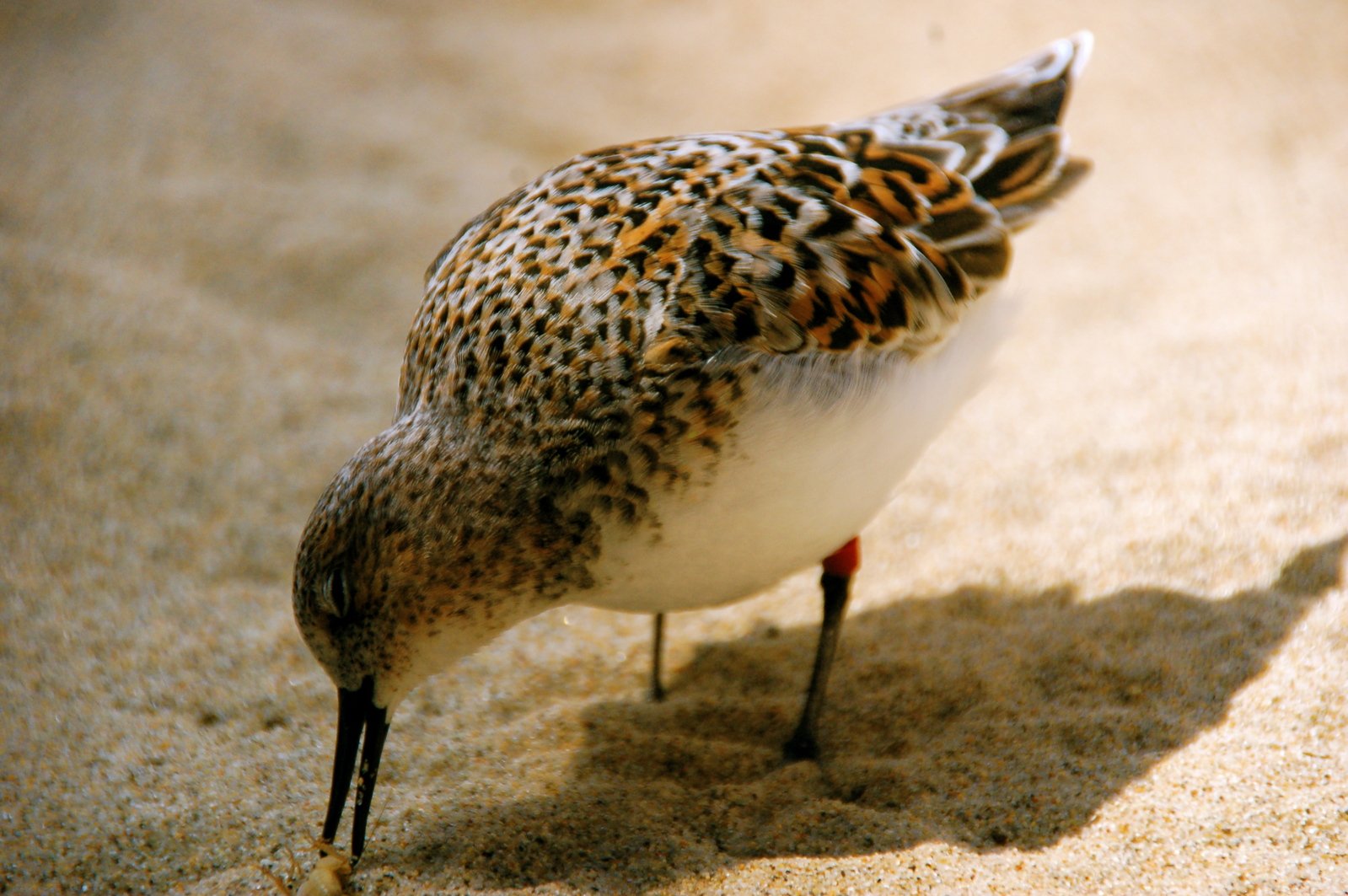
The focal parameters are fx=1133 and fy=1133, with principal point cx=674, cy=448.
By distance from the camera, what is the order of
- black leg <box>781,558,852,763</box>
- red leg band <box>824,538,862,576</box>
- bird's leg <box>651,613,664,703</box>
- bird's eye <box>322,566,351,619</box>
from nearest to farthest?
bird's eye <box>322,566,351,619</box> < black leg <box>781,558,852,763</box> < red leg band <box>824,538,862,576</box> < bird's leg <box>651,613,664,703</box>

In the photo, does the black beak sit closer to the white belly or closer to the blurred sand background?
the blurred sand background

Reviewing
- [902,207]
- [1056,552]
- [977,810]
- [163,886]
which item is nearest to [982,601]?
[1056,552]

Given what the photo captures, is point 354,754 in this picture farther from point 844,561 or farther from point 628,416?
point 844,561

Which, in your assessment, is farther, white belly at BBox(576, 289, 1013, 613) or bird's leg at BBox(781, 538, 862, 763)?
bird's leg at BBox(781, 538, 862, 763)

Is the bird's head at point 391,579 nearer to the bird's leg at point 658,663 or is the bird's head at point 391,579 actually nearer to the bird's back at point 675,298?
the bird's back at point 675,298

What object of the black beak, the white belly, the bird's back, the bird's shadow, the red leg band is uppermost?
the bird's back

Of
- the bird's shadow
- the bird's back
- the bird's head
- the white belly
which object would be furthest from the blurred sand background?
the bird's back

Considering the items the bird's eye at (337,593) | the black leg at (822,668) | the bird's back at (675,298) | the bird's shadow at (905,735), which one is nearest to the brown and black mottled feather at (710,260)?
the bird's back at (675,298)

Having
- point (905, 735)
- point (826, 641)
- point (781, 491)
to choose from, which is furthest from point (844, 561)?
point (781, 491)
